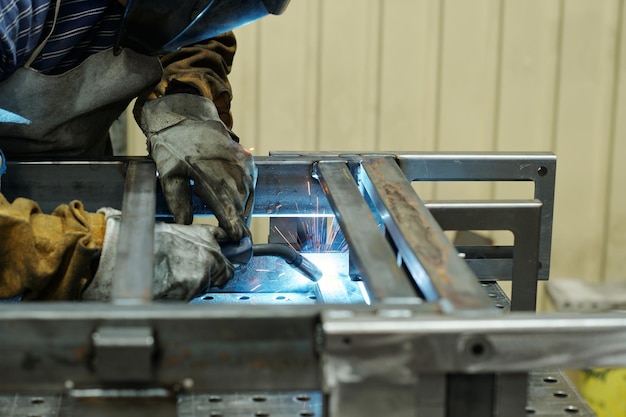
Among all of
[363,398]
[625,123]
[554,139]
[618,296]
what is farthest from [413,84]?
[363,398]

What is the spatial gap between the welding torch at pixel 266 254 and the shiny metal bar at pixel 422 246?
0.54 feet

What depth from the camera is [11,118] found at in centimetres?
157

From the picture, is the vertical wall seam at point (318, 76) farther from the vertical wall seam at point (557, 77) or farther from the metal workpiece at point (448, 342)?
the metal workpiece at point (448, 342)

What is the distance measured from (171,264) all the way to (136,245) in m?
0.14

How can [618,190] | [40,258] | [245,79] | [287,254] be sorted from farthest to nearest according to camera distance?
[618,190], [245,79], [287,254], [40,258]

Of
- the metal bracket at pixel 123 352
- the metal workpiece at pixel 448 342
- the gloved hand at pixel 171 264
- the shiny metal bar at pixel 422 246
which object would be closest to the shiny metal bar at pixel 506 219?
the shiny metal bar at pixel 422 246

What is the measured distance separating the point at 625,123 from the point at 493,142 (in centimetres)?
47

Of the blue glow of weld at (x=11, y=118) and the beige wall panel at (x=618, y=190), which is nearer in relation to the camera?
the blue glow of weld at (x=11, y=118)

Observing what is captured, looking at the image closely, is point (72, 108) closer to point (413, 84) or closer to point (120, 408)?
point (120, 408)

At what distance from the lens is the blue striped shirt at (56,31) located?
1426 millimetres

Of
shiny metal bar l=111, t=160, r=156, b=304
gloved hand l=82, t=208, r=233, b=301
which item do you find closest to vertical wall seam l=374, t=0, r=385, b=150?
shiny metal bar l=111, t=160, r=156, b=304

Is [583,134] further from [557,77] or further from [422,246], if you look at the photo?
[422,246]

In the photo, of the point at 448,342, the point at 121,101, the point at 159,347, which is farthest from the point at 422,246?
the point at 121,101

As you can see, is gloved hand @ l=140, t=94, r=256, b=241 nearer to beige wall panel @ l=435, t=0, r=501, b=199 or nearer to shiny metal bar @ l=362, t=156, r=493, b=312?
shiny metal bar @ l=362, t=156, r=493, b=312
